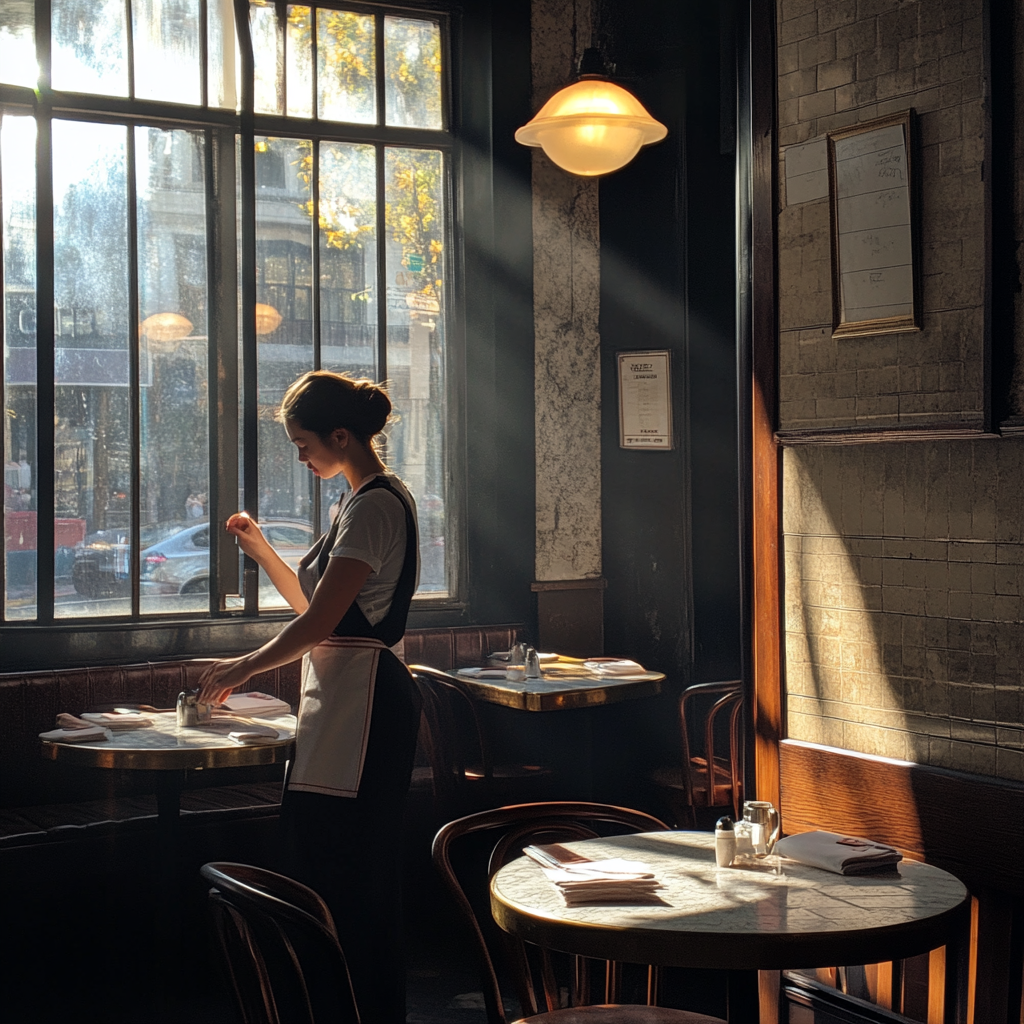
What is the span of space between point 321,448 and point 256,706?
3.75 feet

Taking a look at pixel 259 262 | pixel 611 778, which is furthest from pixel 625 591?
pixel 259 262

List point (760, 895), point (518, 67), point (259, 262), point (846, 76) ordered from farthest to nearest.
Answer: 1. point (518, 67)
2. point (259, 262)
3. point (846, 76)
4. point (760, 895)

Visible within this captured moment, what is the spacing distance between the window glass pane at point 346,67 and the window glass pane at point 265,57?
0.61 ft

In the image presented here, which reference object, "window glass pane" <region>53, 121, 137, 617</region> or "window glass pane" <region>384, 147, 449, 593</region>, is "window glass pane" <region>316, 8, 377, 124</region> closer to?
"window glass pane" <region>384, 147, 449, 593</region>

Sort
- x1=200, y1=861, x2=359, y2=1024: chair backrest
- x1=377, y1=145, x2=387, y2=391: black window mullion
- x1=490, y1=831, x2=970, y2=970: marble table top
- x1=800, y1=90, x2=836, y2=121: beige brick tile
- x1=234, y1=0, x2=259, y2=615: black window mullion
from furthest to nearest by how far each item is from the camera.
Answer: x1=377, y1=145, x2=387, y2=391: black window mullion
x1=234, y1=0, x2=259, y2=615: black window mullion
x1=800, y1=90, x2=836, y2=121: beige brick tile
x1=490, y1=831, x2=970, y2=970: marble table top
x1=200, y1=861, x2=359, y2=1024: chair backrest

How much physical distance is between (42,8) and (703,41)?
2751 mm

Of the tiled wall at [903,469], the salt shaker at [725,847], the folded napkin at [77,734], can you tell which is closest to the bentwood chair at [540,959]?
the salt shaker at [725,847]

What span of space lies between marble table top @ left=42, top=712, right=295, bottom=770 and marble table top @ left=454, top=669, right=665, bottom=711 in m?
1.05

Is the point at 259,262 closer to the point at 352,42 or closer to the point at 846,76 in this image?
the point at 352,42

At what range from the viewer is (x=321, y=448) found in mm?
3105

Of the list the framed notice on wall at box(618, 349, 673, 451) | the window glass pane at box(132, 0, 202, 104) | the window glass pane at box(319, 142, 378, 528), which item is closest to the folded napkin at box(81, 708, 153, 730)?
the window glass pane at box(319, 142, 378, 528)

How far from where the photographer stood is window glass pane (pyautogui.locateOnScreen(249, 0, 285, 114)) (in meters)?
5.25

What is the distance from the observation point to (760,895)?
2.06 metres

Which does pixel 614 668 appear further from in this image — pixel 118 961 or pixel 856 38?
pixel 856 38
